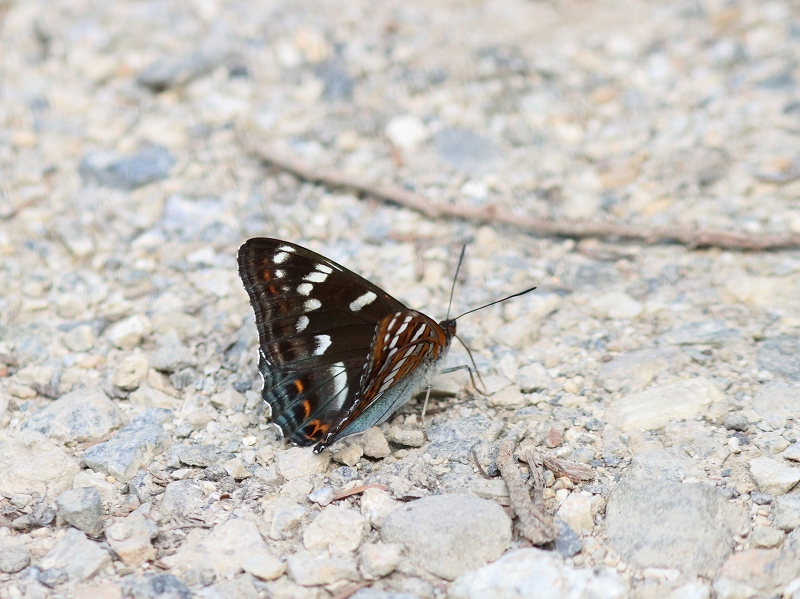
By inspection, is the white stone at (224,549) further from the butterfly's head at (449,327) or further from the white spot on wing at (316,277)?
the butterfly's head at (449,327)

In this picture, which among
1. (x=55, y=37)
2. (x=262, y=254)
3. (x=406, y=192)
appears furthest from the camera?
(x=55, y=37)

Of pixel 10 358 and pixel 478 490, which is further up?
pixel 10 358

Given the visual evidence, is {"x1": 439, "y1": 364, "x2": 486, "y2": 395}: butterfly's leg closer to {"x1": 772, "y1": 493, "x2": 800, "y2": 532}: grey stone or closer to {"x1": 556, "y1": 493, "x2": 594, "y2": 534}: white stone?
{"x1": 556, "y1": 493, "x2": 594, "y2": 534}: white stone

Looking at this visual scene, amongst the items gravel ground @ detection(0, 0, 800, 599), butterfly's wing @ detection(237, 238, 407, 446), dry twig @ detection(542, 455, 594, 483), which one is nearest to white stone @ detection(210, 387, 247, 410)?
gravel ground @ detection(0, 0, 800, 599)

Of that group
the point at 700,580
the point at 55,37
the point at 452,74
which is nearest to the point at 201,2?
the point at 55,37

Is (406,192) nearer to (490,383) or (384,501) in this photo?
(490,383)

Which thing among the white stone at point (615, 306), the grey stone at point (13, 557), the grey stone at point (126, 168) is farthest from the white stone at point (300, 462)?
the grey stone at point (126, 168)

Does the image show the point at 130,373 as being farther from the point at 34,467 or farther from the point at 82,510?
the point at 82,510
